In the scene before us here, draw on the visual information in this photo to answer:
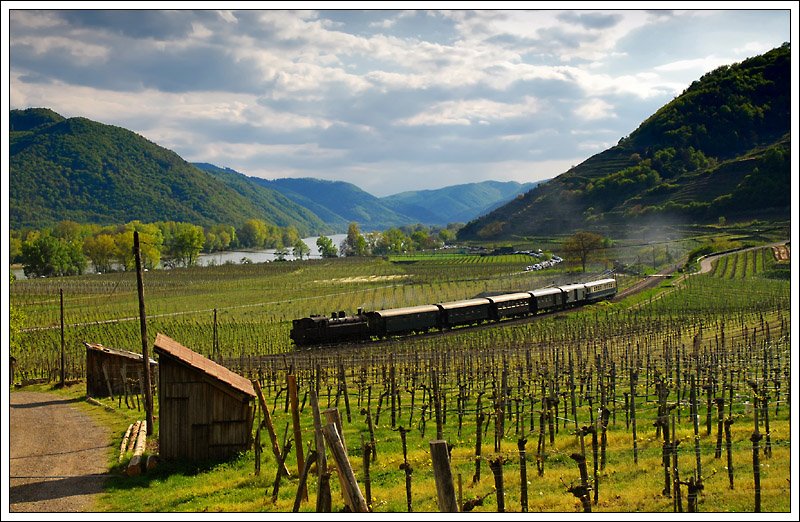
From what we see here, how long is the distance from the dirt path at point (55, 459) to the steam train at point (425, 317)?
2116 centimetres

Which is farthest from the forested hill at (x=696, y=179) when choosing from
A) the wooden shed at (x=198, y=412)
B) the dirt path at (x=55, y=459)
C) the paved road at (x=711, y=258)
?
the dirt path at (x=55, y=459)

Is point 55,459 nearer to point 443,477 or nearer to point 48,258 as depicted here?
point 443,477

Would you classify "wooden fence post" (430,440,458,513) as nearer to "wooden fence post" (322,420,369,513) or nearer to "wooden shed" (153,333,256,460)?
"wooden fence post" (322,420,369,513)

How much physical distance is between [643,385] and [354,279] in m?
92.2

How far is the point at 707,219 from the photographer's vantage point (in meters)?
129

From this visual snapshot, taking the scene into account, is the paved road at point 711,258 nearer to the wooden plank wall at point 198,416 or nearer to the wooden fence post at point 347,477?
the wooden plank wall at point 198,416

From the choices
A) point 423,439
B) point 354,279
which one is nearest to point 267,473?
point 423,439

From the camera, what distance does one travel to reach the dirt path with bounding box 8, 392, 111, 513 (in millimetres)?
17906

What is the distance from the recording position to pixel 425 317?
Result: 56125mm

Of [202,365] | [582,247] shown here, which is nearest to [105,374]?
[202,365]

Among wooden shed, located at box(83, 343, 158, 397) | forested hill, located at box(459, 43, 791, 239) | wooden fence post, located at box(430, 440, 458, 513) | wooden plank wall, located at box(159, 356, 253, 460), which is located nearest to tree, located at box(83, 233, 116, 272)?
forested hill, located at box(459, 43, 791, 239)

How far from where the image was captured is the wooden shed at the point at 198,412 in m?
21.7

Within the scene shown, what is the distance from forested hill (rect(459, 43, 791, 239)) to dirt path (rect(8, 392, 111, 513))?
122 metres

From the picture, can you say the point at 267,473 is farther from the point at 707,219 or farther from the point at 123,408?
the point at 707,219
